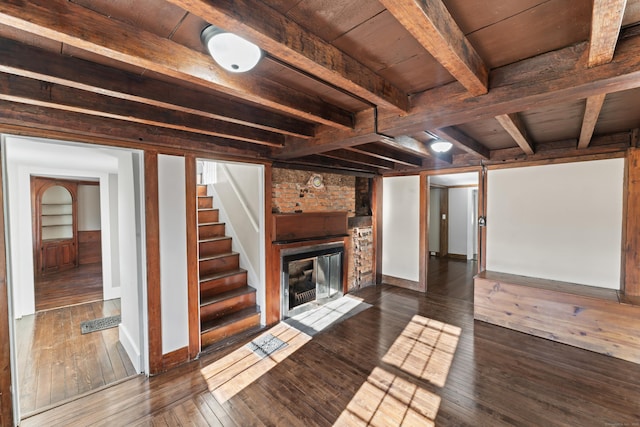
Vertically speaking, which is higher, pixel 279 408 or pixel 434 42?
pixel 434 42

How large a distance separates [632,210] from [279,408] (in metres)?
4.29

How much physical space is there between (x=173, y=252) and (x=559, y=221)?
476 cm

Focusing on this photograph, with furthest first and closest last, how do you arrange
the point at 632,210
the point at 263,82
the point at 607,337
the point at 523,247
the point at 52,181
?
the point at 52,181 → the point at 523,247 → the point at 632,210 → the point at 607,337 → the point at 263,82

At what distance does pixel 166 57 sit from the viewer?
4.08 feet

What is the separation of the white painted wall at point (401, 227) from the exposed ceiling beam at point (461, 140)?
1414 mm

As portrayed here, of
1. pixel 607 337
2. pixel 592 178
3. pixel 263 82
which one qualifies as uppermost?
pixel 263 82

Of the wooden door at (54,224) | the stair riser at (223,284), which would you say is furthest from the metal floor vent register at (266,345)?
the wooden door at (54,224)

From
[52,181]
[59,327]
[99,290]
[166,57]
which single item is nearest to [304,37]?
[166,57]

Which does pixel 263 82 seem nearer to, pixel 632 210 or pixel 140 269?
pixel 140 269

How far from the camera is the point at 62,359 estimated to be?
2.76 metres

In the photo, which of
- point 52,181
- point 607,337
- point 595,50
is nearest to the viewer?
point 595,50

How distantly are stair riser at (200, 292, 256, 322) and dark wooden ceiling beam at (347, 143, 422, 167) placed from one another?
7.81 ft

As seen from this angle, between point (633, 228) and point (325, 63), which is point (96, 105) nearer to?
point (325, 63)

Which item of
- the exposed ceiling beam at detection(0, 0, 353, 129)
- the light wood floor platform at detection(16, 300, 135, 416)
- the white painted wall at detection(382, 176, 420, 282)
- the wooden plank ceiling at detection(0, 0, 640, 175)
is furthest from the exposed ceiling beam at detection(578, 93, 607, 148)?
the light wood floor platform at detection(16, 300, 135, 416)
